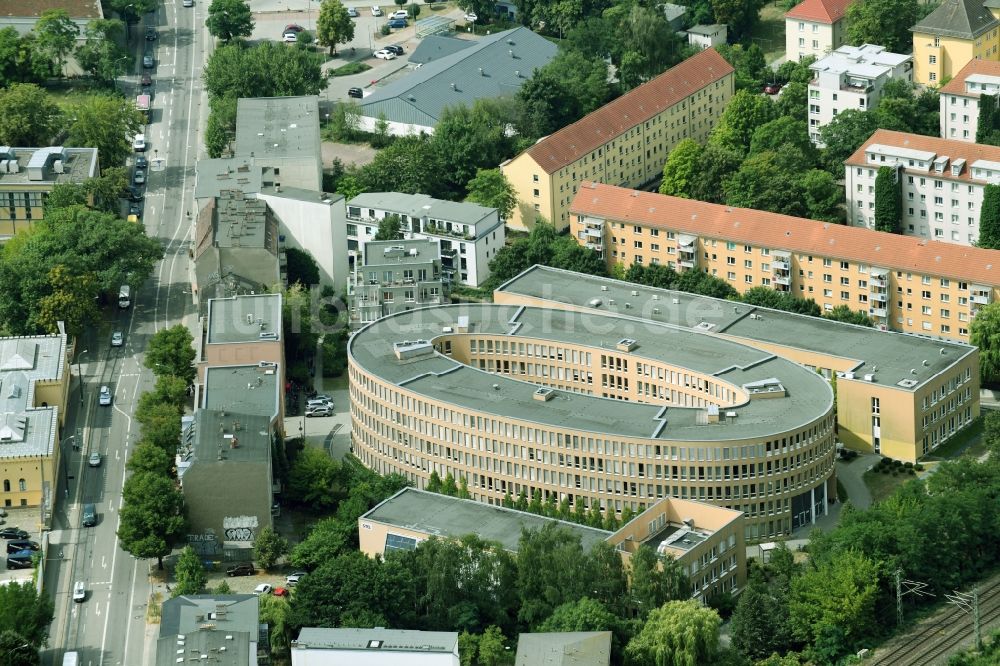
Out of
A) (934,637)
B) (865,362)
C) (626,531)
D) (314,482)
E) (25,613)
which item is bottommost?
(934,637)

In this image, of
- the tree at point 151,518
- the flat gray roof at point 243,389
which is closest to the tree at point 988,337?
the flat gray roof at point 243,389

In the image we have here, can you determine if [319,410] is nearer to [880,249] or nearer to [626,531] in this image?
[626,531]

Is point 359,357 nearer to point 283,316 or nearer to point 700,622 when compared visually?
point 283,316

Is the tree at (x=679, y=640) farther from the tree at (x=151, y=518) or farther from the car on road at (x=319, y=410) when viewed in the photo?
the car on road at (x=319, y=410)

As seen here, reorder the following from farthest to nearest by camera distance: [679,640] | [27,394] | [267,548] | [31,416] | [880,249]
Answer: [880,249], [27,394], [31,416], [267,548], [679,640]

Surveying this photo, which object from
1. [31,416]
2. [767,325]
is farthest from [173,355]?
[767,325]

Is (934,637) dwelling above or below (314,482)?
below
